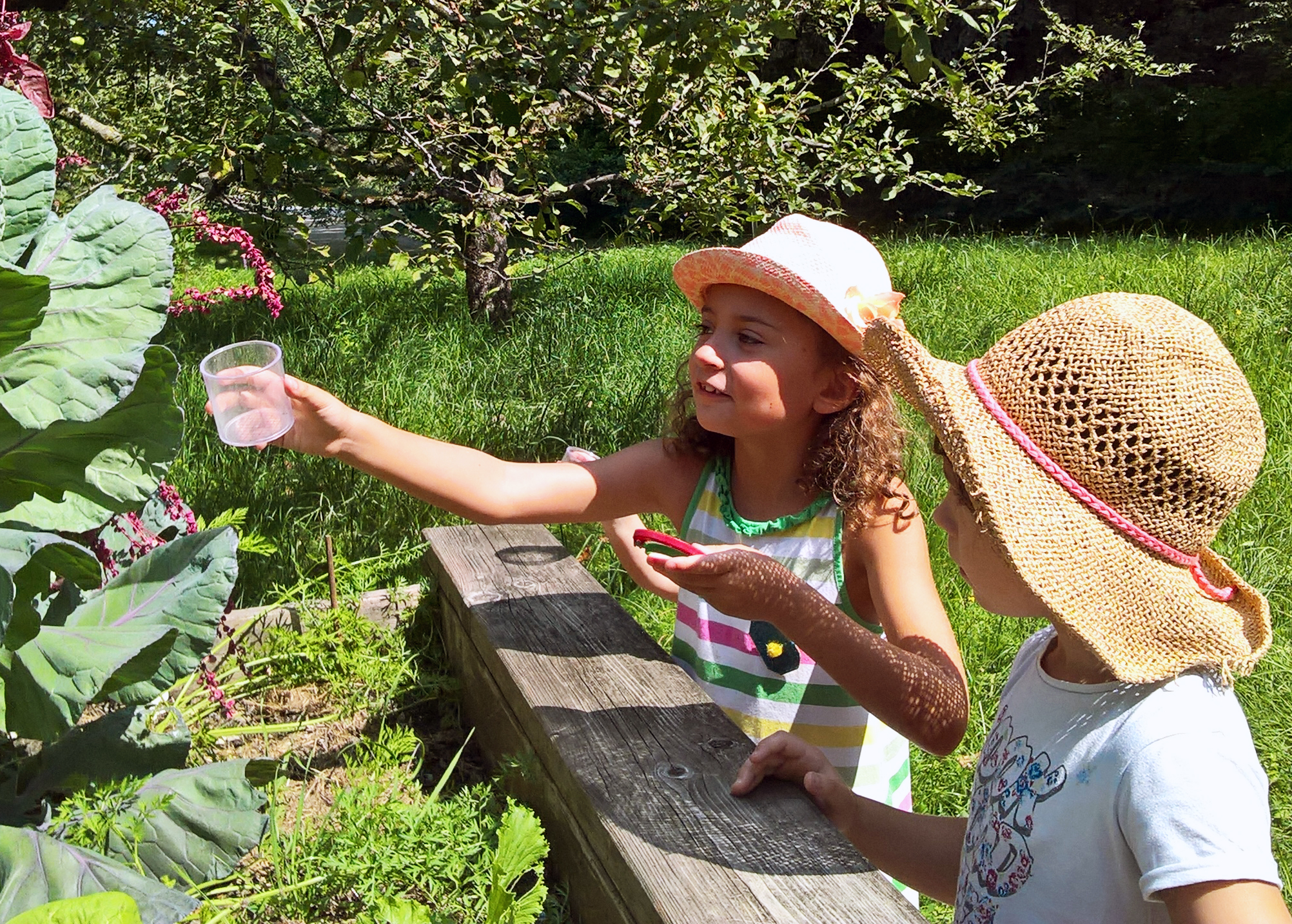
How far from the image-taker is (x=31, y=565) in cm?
154

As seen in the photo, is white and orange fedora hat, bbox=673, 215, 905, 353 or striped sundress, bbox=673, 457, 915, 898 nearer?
white and orange fedora hat, bbox=673, 215, 905, 353

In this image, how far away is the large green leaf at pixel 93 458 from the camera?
1576mm

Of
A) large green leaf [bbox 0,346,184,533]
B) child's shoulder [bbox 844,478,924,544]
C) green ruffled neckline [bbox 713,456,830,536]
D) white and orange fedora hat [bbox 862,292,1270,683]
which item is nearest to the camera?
white and orange fedora hat [bbox 862,292,1270,683]

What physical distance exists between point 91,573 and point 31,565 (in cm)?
9

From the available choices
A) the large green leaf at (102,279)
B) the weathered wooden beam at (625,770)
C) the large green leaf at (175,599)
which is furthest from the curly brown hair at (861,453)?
the large green leaf at (102,279)

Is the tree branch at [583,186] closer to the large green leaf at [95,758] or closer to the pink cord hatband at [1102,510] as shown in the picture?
the large green leaf at [95,758]

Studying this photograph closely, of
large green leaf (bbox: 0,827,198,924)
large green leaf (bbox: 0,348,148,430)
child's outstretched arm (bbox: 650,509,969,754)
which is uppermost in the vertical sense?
large green leaf (bbox: 0,348,148,430)

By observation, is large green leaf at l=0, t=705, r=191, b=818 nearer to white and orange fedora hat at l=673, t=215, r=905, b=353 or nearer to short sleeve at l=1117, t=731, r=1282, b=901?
white and orange fedora hat at l=673, t=215, r=905, b=353

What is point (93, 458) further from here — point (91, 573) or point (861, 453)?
point (861, 453)

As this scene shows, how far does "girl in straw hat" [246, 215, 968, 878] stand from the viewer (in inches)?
71.2

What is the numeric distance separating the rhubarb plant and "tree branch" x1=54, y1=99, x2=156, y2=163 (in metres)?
2.67

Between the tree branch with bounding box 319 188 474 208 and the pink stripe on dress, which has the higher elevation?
the pink stripe on dress

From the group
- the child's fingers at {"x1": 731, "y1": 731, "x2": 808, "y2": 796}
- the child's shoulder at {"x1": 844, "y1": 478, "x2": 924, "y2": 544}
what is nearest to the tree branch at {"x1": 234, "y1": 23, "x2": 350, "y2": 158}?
the child's shoulder at {"x1": 844, "y1": 478, "x2": 924, "y2": 544}

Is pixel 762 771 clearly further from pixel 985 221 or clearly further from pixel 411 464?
pixel 985 221
